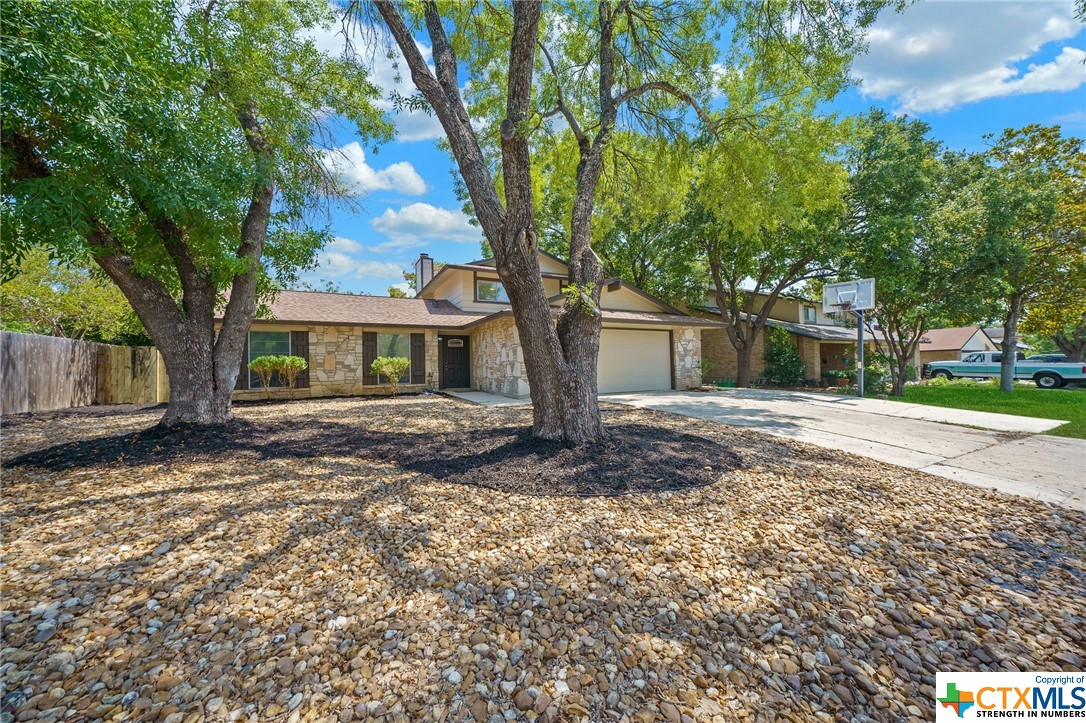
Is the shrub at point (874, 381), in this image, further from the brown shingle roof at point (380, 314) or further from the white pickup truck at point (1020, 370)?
the white pickup truck at point (1020, 370)

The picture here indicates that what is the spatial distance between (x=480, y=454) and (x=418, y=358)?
9558mm

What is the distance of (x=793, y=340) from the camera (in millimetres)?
18328

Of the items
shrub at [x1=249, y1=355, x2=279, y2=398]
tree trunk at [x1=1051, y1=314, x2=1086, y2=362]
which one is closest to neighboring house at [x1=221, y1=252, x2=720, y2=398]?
shrub at [x1=249, y1=355, x2=279, y2=398]

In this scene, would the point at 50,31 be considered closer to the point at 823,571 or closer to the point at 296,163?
the point at 296,163

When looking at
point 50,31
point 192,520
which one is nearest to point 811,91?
point 50,31

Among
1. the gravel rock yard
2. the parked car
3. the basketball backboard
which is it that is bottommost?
the gravel rock yard

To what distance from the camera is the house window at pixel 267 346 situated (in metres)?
11.8

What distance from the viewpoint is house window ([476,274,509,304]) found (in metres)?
14.4

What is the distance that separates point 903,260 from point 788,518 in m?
11.7

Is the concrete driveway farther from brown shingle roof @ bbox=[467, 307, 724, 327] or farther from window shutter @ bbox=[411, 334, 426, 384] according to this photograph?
window shutter @ bbox=[411, 334, 426, 384]

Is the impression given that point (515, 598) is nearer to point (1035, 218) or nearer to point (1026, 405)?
point (1026, 405)

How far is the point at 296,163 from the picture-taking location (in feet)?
21.8

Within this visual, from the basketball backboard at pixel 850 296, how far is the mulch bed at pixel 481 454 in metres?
9.43

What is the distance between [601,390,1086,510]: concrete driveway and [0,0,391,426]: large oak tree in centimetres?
791
